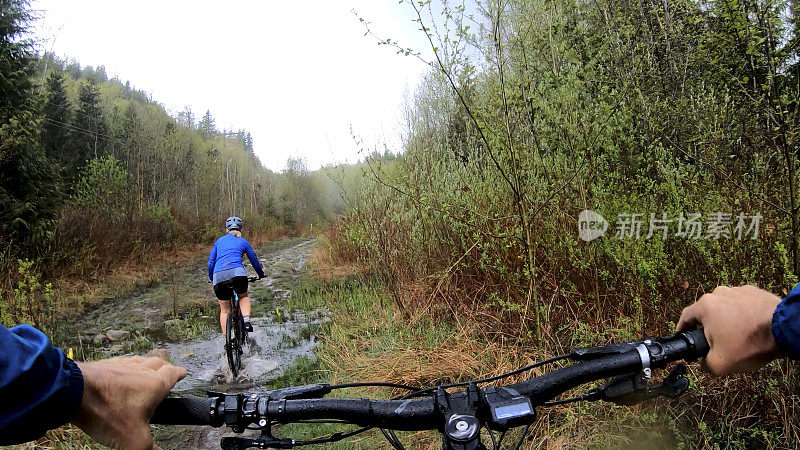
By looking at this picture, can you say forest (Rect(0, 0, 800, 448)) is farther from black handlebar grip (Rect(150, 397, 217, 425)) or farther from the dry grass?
black handlebar grip (Rect(150, 397, 217, 425))

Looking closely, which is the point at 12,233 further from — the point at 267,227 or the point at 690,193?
the point at 267,227

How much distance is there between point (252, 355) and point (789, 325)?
21.6 ft

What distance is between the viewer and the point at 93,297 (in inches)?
385

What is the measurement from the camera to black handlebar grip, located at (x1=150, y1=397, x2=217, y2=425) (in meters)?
1.06

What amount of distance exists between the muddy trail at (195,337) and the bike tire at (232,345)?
11cm

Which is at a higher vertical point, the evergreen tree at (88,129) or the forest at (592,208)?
the evergreen tree at (88,129)

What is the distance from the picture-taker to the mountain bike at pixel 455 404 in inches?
40.1

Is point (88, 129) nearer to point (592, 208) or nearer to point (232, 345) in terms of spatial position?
point (232, 345)

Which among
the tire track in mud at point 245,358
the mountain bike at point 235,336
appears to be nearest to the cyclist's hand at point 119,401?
the tire track in mud at point 245,358

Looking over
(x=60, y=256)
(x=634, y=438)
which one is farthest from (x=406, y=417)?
(x=60, y=256)

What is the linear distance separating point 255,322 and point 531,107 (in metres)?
6.57

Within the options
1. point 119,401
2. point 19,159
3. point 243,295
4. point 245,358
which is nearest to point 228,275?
point 243,295

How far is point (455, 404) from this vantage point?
3.45 ft

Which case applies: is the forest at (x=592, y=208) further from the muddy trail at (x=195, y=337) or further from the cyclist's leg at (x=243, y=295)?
the cyclist's leg at (x=243, y=295)
